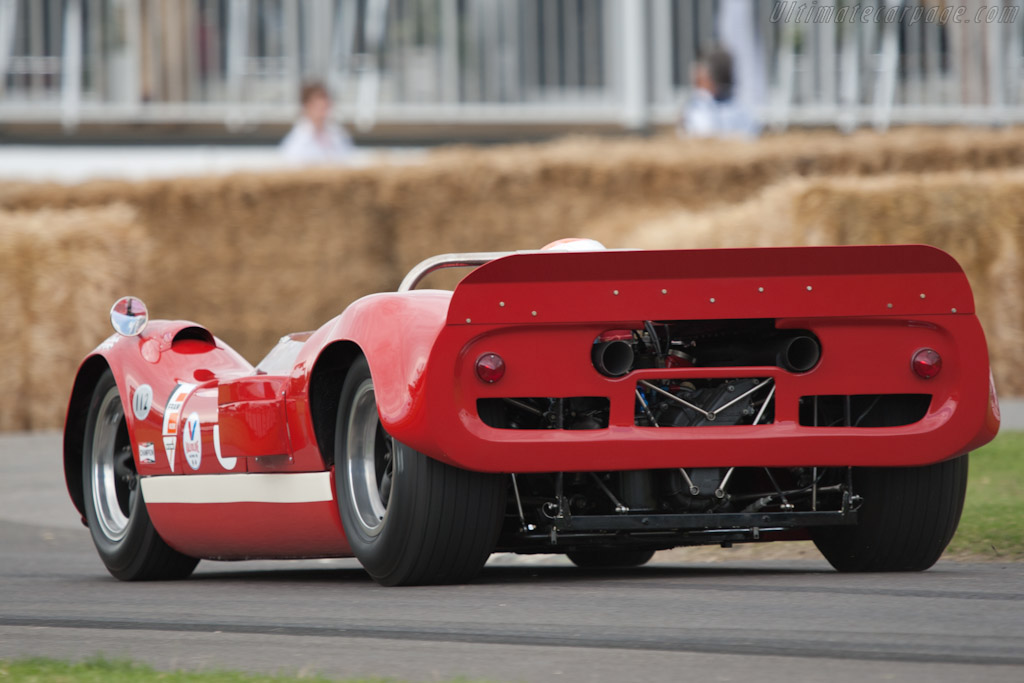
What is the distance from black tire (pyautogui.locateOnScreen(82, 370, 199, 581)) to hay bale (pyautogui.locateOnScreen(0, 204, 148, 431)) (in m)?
6.03

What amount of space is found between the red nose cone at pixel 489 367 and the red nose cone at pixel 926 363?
1.21 metres

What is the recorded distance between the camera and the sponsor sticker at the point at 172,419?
21.1 ft

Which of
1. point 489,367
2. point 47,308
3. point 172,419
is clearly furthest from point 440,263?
point 47,308

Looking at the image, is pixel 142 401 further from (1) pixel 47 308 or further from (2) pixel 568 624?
(1) pixel 47 308

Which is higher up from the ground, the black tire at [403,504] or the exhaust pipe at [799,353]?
the exhaust pipe at [799,353]

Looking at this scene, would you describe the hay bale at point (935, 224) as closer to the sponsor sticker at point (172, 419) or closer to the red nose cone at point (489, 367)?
the sponsor sticker at point (172, 419)

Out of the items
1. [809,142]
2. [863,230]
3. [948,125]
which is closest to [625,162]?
[809,142]

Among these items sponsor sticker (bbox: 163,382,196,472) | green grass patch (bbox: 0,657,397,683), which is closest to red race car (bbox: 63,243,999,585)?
sponsor sticker (bbox: 163,382,196,472)

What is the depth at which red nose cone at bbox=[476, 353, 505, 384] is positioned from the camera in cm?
518

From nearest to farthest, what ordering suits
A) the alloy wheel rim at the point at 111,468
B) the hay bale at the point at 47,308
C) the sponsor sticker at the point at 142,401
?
the sponsor sticker at the point at 142,401 → the alloy wheel rim at the point at 111,468 → the hay bale at the point at 47,308

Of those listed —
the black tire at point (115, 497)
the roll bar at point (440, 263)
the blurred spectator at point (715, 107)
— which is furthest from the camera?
the blurred spectator at point (715, 107)

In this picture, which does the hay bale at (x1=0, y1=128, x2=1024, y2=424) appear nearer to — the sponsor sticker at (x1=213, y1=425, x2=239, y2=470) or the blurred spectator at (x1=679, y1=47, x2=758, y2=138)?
the blurred spectator at (x1=679, y1=47, x2=758, y2=138)

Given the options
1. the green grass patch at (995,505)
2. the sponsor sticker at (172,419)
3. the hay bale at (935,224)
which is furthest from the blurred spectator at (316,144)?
the sponsor sticker at (172,419)

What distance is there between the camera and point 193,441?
6.34 metres
